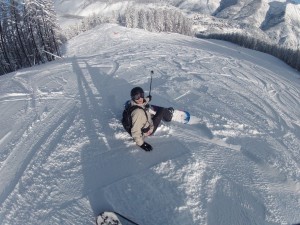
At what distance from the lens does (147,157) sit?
6367 mm

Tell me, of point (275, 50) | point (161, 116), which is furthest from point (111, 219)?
point (275, 50)

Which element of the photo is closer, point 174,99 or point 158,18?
point 174,99

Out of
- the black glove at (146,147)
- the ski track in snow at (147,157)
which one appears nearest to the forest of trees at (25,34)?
the ski track in snow at (147,157)

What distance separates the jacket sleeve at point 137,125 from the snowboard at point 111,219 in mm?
1985

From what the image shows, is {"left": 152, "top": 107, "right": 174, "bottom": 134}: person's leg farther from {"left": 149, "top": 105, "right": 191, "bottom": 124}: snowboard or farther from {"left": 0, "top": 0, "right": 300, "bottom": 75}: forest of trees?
{"left": 0, "top": 0, "right": 300, "bottom": 75}: forest of trees

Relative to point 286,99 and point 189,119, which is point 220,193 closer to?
point 189,119

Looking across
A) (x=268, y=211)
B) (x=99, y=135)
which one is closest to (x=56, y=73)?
(x=99, y=135)

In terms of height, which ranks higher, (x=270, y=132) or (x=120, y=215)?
(x=120, y=215)

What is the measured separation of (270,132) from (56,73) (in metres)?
9.05

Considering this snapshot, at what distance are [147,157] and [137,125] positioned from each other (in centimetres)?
74

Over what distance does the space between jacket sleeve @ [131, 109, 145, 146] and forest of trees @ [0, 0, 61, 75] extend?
2328 cm

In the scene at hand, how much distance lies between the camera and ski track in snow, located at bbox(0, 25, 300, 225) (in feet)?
16.9

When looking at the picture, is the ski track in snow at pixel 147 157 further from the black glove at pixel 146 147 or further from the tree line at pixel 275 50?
the tree line at pixel 275 50

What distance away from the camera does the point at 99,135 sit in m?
7.28
